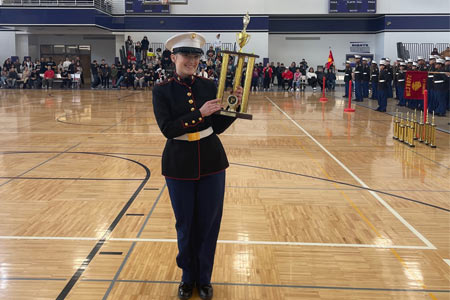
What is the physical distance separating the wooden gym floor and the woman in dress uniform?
35cm

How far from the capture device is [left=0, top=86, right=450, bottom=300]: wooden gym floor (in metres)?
3.97

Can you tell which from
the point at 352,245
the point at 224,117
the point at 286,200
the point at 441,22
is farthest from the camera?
the point at 441,22

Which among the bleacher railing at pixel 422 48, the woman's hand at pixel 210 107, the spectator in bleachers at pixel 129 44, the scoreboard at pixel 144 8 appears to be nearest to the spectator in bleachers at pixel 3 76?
the spectator in bleachers at pixel 129 44

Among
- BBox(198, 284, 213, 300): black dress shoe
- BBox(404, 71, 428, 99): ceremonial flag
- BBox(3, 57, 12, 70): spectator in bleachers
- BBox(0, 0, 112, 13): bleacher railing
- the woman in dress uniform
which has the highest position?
BBox(0, 0, 112, 13): bleacher railing

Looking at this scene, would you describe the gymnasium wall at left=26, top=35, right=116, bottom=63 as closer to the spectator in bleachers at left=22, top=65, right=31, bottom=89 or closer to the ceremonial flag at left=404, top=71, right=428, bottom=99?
the spectator in bleachers at left=22, top=65, right=31, bottom=89

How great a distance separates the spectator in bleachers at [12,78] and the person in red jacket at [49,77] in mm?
1829

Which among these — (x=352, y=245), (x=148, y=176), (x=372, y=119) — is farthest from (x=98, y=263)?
(x=372, y=119)

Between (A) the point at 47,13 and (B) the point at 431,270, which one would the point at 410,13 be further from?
(B) the point at 431,270

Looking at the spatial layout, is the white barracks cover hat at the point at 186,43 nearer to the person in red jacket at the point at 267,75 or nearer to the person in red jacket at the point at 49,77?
the person in red jacket at the point at 267,75

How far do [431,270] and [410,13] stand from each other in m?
32.0

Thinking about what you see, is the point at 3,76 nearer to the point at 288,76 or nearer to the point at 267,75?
the point at 267,75

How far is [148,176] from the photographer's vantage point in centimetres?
767

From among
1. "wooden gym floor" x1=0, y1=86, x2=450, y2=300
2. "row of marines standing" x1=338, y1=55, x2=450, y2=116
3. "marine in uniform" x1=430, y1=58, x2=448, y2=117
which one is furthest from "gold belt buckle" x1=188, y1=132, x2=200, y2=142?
"marine in uniform" x1=430, y1=58, x2=448, y2=117

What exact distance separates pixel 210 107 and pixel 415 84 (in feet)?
40.1
